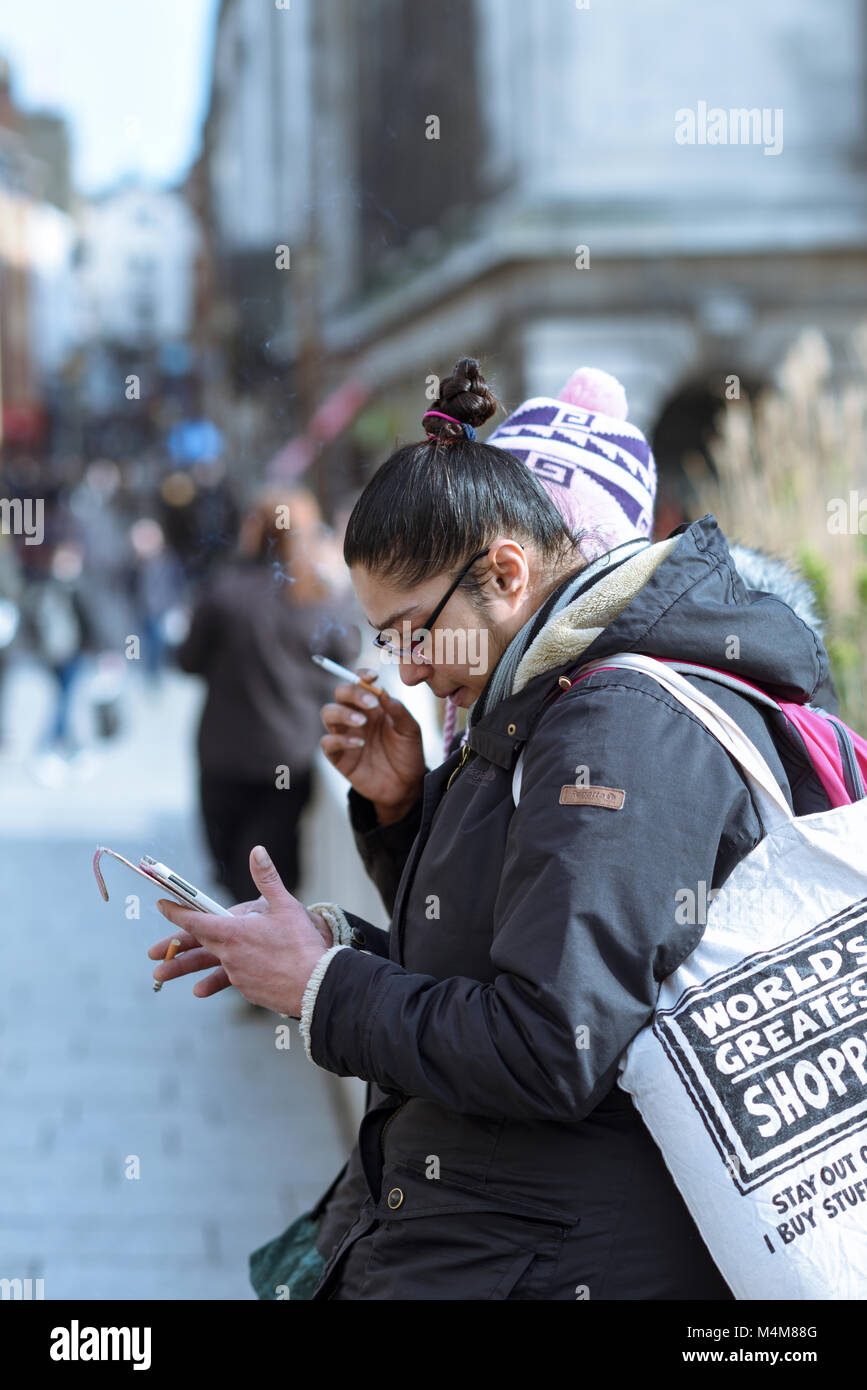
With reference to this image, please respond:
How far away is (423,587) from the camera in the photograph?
70.0 inches

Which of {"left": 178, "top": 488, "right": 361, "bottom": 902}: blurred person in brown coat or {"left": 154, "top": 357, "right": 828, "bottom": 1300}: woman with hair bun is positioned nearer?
{"left": 154, "top": 357, "right": 828, "bottom": 1300}: woman with hair bun

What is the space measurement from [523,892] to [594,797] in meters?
0.13

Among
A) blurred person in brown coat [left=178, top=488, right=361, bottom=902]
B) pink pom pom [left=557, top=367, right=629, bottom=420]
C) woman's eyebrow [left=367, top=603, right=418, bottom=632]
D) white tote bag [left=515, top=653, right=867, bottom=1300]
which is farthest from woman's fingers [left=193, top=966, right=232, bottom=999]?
blurred person in brown coat [left=178, top=488, right=361, bottom=902]

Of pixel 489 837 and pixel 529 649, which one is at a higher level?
pixel 529 649

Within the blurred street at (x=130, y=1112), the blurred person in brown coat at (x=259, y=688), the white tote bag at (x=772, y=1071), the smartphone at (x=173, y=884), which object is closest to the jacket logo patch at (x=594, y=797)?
the white tote bag at (x=772, y=1071)

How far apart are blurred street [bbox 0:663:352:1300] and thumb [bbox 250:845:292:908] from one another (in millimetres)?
502

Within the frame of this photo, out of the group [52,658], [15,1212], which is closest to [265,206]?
[15,1212]

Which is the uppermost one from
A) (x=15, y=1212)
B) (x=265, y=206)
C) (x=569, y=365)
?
(x=569, y=365)

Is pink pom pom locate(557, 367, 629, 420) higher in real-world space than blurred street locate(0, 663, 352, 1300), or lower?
higher

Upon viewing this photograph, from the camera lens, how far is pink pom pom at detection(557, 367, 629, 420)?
8.20 feet

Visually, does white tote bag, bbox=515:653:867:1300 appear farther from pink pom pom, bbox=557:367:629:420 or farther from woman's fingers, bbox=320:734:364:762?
pink pom pom, bbox=557:367:629:420

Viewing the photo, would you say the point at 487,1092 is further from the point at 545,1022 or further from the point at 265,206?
the point at 265,206

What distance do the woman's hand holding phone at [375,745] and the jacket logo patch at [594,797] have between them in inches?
30.4
